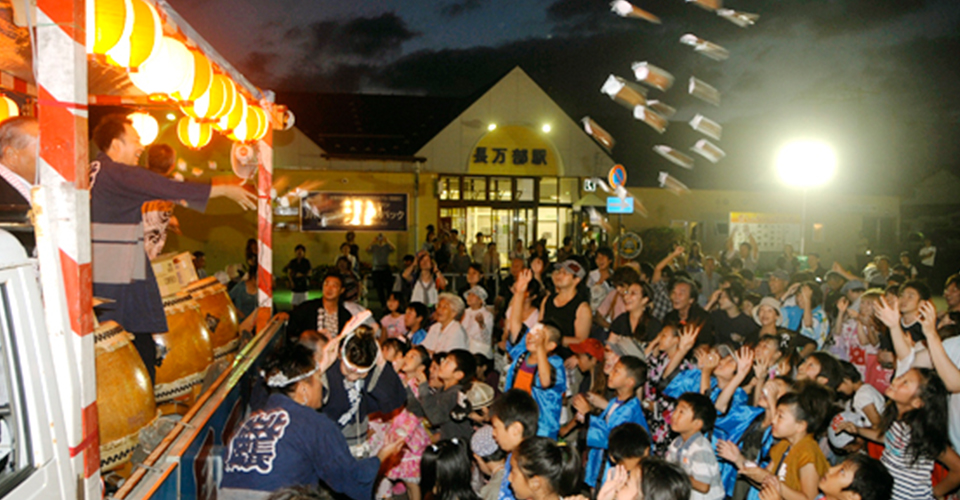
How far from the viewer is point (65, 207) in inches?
83.3

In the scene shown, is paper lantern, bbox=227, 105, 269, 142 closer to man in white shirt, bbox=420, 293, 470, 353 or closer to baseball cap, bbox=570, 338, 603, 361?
man in white shirt, bbox=420, 293, 470, 353

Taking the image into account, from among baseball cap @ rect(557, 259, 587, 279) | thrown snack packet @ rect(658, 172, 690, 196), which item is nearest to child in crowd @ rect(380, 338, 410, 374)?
baseball cap @ rect(557, 259, 587, 279)

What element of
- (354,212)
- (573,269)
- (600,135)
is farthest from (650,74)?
(600,135)

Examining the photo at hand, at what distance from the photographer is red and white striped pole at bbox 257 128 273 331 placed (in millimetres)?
6363

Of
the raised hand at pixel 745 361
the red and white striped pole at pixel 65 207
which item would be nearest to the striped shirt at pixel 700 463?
the raised hand at pixel 745 361

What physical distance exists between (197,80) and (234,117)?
134 centimetres

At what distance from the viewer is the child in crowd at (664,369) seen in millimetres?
5062

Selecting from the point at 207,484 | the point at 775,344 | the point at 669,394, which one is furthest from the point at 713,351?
the point at 207,484

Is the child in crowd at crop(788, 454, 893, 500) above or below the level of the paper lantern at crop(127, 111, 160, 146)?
below

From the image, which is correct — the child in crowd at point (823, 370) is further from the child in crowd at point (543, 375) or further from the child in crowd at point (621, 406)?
the child in crowd at point (543, 375)

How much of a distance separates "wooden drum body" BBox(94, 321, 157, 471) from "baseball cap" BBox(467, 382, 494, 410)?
2371mm

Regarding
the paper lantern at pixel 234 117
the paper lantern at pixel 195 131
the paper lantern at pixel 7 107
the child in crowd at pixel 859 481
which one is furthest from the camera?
the paper lantern at pixel 195 131

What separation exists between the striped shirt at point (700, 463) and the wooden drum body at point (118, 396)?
3.17 m

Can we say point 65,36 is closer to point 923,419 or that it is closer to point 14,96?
point 14,96
